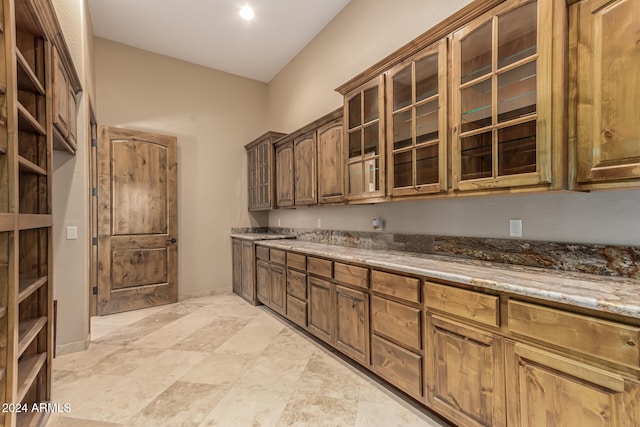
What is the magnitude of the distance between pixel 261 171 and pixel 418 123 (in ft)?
9.90

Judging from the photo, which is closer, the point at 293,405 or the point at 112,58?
the point at 293,405

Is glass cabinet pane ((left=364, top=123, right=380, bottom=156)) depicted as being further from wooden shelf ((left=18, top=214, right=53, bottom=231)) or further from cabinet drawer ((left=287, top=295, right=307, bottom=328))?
wooden shelf ((left=18, top=214, right=53, bottom=231))

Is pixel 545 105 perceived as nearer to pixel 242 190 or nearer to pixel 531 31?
pixel 531 31

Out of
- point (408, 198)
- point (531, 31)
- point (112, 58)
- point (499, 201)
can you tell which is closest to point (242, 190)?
point (112, 58)

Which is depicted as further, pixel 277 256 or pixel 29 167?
pixel 277 256

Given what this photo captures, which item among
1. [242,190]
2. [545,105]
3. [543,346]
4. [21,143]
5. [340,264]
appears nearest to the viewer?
[543,346]

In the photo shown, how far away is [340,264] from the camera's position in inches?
102

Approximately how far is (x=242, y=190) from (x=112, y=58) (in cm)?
258

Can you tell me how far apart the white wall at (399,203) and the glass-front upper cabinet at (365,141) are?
382 millimetres

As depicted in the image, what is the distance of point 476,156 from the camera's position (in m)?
1.88

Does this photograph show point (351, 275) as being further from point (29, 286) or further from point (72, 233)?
point (72, 233)

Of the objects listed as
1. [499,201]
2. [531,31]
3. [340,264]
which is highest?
[531,31]

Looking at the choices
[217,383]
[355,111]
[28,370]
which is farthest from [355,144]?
[28,370]

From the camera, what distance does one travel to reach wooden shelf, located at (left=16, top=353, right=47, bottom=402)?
4.75 ft
